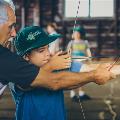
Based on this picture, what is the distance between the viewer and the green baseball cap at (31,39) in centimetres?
294

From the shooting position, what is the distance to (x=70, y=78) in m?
2.73

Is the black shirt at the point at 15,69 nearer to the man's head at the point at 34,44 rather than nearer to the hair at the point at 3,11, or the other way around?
the hair at the point at 3,11

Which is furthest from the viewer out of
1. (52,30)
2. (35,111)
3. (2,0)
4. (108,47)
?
(108,47)

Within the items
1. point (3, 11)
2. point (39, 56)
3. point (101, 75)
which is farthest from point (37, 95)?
point (3, 11)

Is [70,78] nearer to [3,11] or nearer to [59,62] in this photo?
[59,62]

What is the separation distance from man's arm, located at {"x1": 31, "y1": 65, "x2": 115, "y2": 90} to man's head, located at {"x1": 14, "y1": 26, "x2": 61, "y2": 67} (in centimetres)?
27

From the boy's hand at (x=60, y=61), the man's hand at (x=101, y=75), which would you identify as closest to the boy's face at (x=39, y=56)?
the boy's hand at (x=60, y=61)

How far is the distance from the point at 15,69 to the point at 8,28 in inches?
10.5

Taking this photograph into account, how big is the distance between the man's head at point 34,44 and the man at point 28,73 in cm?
18

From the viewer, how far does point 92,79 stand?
2725 millimetres

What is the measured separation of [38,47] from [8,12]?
34 cm

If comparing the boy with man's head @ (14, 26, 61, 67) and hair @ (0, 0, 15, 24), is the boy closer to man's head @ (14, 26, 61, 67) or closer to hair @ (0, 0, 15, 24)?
man's head @ (14, 26, 61, 67)

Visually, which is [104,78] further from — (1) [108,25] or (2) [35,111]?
(1) [108,25]

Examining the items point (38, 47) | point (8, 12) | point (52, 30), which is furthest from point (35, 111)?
point (52, 30)
